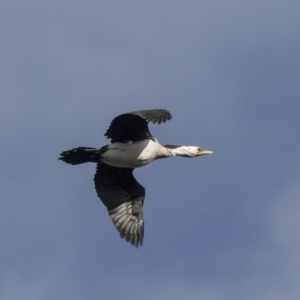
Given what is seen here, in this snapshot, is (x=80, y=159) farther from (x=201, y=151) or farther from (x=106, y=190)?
(x=201, y=151)

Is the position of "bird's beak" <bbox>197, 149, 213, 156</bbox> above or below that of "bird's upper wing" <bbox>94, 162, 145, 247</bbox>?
above

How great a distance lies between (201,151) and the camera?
1134 inches

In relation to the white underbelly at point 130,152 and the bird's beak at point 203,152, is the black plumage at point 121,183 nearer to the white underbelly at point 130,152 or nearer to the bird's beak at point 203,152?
the white underbelly at point 130,152

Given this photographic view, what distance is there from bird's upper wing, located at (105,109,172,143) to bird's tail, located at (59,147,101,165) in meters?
0.48

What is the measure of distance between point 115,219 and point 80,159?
181 centimetres

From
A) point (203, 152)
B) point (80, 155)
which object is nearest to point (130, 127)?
point (80, 155)

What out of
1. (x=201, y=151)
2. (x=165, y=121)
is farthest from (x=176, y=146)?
(x=165, y=121)

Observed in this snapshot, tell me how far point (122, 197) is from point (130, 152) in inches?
69.7

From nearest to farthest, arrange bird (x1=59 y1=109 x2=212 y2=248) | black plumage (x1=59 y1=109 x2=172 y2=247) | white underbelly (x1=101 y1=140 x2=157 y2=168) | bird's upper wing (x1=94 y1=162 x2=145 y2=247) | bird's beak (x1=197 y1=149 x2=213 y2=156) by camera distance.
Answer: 1. bird (x1=59 y1=109 x2=212 y2=248)
2. black plumage (x1=59 y1=109 x2=172 y2=247)
3. white underbelly (x1=101 y1=140 x2=157 y2=168)
4. bird's upper wing (x1=94 y1=162 x2=145 y2=247)
5. bird's beak (x1=197 y1=149 x2=213 y2=156)

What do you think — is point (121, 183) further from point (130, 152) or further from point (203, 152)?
point (203, 152)

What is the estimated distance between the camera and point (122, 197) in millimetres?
28172

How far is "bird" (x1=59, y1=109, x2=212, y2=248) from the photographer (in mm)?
26344

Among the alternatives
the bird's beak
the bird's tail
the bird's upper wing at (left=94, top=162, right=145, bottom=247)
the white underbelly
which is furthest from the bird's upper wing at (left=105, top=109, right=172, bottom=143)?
the bird's beak

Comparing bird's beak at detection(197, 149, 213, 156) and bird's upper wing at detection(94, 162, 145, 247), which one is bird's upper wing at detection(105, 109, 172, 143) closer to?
bird's upper wing at detection(94, 162, 145, 247)
